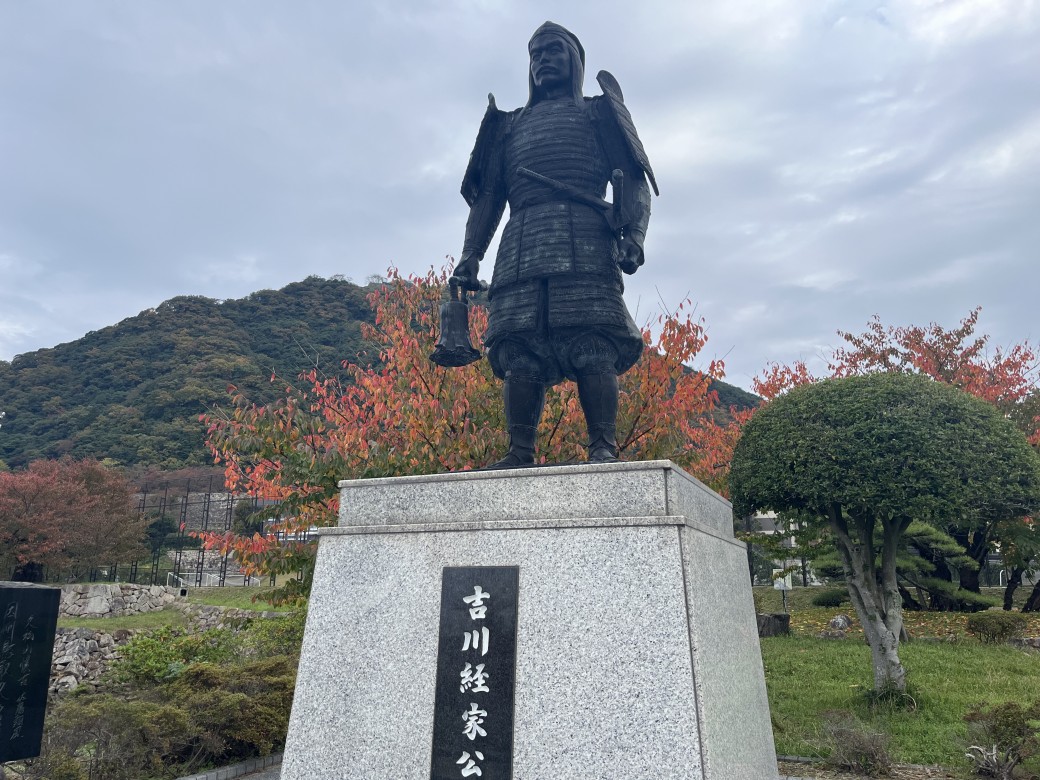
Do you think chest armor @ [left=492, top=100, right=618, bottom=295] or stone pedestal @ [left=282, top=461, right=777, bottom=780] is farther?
chest armor @ [left=492, top=100, right=618, bottom=295]

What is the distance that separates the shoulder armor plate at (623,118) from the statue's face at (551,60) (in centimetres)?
20

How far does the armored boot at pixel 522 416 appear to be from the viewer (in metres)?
3.57

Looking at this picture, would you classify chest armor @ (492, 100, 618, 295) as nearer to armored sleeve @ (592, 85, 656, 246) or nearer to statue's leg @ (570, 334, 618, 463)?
armored sleeve @ (592, 85, 656, 246)

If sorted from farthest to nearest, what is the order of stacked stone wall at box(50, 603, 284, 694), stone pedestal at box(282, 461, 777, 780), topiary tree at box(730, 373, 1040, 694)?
stacked stone wall at box(50, 603, 284, 694)
topiary tree at box(730, 373, 1040, 694)
stone pedestal at box(282, 461, 777, 780)

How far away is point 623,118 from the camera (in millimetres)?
3797

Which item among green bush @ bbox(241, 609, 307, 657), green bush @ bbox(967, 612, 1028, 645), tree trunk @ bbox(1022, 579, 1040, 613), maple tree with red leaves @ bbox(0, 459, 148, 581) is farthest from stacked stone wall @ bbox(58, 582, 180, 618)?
tree trunk @ bbox(1022, 579, 1040, 613)

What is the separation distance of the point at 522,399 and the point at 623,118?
5.28 feet

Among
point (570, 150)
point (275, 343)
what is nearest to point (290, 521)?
point (570, 150)

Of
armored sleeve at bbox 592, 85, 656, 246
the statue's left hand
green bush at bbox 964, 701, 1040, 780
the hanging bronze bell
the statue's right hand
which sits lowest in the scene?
green bush at bbox 964, 701, 1040, 780

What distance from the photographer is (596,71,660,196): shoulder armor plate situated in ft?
12.3

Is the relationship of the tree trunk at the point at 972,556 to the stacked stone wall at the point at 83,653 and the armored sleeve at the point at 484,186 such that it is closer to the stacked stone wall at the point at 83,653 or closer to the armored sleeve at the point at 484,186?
the armored sleeve at the point at 484,186

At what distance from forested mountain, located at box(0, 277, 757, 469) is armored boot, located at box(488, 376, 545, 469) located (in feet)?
73.1

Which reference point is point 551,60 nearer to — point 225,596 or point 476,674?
point 476,674

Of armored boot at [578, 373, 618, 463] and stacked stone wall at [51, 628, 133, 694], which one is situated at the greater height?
armored boot at [578, 373, 618, 463]
